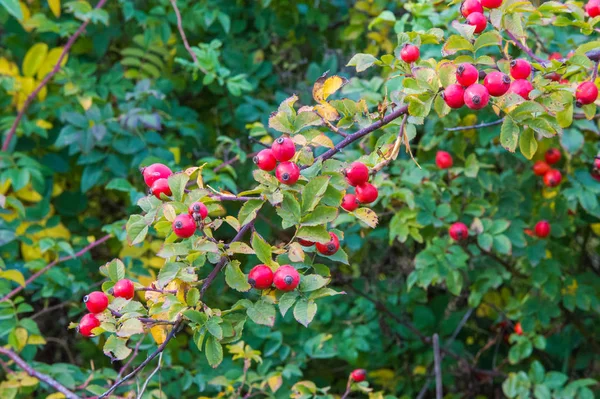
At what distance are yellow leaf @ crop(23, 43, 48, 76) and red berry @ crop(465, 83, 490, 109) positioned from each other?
5.90ft

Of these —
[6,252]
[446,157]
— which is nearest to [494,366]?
[446,157]

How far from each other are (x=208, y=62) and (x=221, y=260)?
1.27m

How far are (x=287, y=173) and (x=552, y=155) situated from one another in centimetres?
133

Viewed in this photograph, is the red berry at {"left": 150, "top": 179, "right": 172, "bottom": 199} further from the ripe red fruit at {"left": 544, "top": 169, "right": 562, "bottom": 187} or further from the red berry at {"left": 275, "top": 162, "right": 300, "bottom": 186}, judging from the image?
the ripe red fruit at {"left": 544, "top": 169, "right": 562, "bottom": 187}

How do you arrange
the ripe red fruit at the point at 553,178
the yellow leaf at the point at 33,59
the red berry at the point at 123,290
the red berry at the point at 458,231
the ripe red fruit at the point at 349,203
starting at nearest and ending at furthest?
the red berry at the point at 123,290 → the ripe red fruit at the point at 349,203 → the red berry at the point at 458,231 → the ripe red fruit at the point at 553,178 → the yellow leaf at the point at 33,59

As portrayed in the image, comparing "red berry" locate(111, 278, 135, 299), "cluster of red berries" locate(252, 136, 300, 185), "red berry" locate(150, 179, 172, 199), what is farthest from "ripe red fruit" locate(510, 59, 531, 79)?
"red berry" locate(111, 278, 135, 299)

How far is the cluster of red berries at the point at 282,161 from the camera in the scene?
1122 millimetres

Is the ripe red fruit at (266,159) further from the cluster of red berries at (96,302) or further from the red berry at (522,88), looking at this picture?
the red berry at (522,88)

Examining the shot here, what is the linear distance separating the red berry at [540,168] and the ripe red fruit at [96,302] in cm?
150

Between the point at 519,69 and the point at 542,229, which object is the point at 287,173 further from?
the point at 542,229

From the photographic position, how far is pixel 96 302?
1.16 meters

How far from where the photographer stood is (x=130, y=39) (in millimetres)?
2895

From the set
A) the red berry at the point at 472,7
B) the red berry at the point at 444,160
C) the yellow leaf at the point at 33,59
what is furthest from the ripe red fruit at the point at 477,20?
the yellow leaf at the point at 33,59

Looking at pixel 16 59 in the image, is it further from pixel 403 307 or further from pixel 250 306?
pixel 250 306
